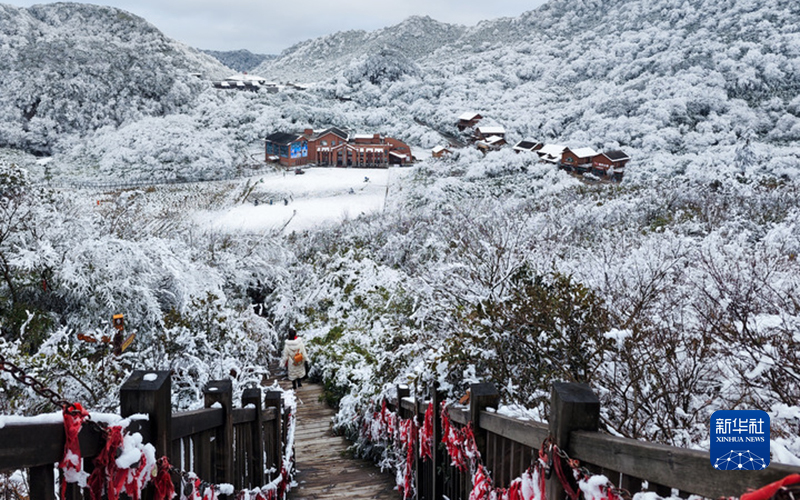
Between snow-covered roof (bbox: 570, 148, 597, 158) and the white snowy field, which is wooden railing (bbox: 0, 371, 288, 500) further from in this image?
snow-covered roof (bbox: 570, 148, 597, 158)

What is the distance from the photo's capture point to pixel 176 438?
6.86ft

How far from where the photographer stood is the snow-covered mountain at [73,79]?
157 feet

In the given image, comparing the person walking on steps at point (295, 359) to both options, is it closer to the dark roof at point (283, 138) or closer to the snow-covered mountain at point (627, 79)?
the snow-covered mountain at point (627, 79)

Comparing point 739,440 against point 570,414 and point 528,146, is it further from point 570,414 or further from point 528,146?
point 528,146

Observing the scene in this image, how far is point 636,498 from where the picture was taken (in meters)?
1.27

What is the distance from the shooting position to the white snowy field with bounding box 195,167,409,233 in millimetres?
23641

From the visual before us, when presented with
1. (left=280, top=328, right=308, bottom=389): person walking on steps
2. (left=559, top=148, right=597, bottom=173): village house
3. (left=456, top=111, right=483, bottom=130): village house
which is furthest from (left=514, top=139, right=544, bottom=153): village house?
(left=280, top=328, right=308, bottom=389): person walking on steps

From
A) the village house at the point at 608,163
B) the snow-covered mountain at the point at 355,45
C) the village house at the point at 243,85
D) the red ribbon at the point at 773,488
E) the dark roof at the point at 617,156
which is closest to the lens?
the red ribbon at the point at 773,488

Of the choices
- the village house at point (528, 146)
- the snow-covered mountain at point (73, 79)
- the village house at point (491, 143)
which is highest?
the snow-covered mountain at point (73, 79)

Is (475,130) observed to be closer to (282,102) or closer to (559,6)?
(282,102)

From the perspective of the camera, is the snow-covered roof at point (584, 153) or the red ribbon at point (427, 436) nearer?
the red ribbon at point (427, 436)

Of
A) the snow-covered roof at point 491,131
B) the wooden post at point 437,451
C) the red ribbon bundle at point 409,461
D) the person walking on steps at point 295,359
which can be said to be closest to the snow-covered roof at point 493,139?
the snow-covered roof at point 491,131

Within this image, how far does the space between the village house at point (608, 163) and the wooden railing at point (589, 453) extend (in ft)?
121

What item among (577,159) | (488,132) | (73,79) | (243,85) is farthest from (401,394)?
(243,85)
